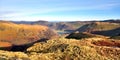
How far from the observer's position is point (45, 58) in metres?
44.2

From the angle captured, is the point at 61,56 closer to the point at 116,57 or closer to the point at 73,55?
the point at 73,55

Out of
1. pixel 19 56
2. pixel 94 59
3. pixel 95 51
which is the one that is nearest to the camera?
pixel 19 56

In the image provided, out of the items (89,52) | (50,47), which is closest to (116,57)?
(89,52)

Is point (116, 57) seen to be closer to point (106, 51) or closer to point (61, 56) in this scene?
point (106, 51)

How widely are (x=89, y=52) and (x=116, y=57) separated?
4959 millimetres

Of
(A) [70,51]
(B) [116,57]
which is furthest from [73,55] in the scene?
(B) [116,57]

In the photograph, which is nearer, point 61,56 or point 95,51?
point 61,56

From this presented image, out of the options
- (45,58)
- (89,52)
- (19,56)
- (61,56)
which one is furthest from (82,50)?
(19,56)

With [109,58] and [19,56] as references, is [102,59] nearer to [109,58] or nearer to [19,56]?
[109,58]

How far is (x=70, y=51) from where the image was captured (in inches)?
1882

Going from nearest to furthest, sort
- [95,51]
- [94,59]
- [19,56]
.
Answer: [19,56], [94,59], [95,51]

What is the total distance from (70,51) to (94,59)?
465 cm

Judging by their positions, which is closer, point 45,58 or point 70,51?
point 45,58

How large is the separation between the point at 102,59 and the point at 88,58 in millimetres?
2418
